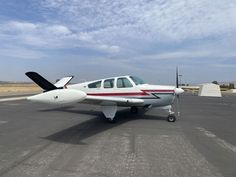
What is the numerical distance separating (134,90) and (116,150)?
551 centimetres

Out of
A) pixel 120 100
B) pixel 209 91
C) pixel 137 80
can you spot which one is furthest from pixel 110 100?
pixel 209 91

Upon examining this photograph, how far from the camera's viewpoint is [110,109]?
10.5m

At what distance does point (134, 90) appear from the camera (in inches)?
456

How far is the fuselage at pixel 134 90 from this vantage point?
1137cm

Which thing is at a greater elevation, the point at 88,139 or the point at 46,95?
the point at 46,95

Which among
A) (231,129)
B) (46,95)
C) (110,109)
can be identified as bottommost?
(231,129)

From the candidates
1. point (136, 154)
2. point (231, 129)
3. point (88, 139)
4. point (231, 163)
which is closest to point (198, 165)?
point (231, 163)

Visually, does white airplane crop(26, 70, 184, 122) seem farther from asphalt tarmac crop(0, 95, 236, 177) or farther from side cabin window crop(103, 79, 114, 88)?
asphalt tarmac crop(0, 95, 236, 177)

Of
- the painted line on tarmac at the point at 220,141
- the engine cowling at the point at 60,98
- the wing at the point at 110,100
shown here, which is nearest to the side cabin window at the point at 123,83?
the wing at the point at 110,100

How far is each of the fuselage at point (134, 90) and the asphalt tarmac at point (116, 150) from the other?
1703mm

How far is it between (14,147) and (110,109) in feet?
15.4

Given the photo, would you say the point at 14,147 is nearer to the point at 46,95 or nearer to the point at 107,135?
the point at 46,95

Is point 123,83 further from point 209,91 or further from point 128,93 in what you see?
point 209,91

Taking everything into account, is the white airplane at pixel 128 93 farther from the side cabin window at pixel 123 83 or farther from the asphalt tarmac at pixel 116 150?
the asphalt tarmac at pixel 116 150
